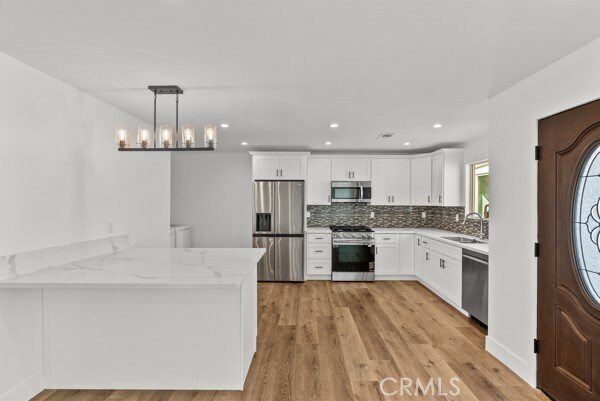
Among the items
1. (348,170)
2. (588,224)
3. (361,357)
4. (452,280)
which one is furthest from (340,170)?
(588,224)

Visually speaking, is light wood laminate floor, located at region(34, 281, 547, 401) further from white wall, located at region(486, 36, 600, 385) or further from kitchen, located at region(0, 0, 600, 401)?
white wall, located at region(486, 36, 600, 385)

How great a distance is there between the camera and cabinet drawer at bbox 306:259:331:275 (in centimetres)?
575

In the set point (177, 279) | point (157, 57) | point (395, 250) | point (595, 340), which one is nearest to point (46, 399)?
point (177, 279)

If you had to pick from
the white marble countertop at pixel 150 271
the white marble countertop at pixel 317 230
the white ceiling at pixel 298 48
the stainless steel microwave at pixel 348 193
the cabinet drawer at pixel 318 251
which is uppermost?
the white ceiling at pixel 298 48

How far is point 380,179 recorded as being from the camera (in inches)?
237

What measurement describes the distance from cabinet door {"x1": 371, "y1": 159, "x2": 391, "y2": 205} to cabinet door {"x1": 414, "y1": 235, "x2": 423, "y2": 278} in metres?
0.88

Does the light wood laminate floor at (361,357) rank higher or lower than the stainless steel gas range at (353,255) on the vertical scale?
lower

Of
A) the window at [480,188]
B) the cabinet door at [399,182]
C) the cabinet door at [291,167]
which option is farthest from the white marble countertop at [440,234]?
the cabinet door at [291,167]

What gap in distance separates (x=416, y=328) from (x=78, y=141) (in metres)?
3.75

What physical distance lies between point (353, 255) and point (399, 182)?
158 centimetres

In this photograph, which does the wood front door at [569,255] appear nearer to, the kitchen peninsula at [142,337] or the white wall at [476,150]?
the kitchen peninsula at [142,337]

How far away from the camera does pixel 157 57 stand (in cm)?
221

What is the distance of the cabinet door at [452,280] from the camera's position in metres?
4.13

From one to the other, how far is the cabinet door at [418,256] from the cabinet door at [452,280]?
2.78 ft
